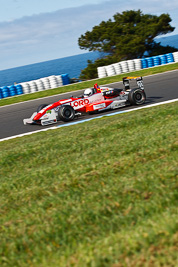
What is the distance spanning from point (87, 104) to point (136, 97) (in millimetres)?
1695

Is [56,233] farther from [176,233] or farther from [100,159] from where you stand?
[100,159]

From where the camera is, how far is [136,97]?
39.9ft

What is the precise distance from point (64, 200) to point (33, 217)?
1.32ft

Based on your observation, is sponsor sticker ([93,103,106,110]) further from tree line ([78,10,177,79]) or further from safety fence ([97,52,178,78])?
tree line ([78,10,177,79])

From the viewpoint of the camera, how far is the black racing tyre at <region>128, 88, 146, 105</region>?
39.4ft

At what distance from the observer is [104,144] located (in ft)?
20.5

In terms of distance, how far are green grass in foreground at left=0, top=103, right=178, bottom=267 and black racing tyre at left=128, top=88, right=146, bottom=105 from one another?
223 inches

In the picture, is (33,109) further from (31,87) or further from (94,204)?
(94,204)

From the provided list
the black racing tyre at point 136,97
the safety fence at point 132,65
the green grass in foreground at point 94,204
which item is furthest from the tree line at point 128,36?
the green grass in foreground at point 94,204

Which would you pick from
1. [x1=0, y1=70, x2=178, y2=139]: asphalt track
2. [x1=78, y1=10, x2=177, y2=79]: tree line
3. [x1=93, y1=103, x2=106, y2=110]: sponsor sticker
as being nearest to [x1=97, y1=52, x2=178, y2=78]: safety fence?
[x1=0, y1=70, x2=178, y2=139]: asphalt track

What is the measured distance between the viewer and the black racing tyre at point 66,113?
1118 centimetres

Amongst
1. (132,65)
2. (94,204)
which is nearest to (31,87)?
(132,65)

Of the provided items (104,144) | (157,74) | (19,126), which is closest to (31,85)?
(157,74)

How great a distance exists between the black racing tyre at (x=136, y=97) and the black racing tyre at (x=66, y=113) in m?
2.03
